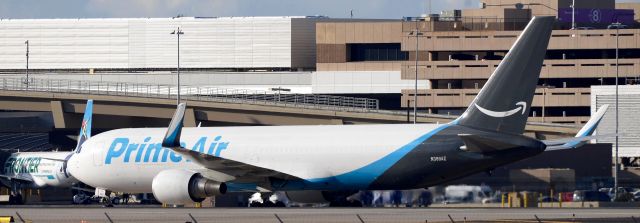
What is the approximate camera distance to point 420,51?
411 feet

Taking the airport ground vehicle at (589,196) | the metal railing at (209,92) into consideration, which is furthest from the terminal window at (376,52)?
the airport ground vehicle at (589,196)

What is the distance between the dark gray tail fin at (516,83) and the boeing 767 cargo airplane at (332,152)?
1.3 inches

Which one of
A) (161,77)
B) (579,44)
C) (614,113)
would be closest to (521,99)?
(614,113)

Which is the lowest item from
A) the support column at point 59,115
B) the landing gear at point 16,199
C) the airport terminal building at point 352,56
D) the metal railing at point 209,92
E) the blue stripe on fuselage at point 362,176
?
the landing gear at point 16,199

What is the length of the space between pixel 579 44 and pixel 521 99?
7099 cm

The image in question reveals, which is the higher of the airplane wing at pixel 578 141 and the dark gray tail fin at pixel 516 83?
the dark gray tail fin at pixel 516 83

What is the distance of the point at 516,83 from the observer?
50375 millimetres

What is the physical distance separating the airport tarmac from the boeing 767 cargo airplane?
1.98 meters

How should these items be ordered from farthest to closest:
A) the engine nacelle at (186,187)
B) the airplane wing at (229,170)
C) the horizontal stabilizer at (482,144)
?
1. the engine nacelle at (186,187)
2. the airplane wing at (229,170)
3. the horizontal stabilizer at (482,144)

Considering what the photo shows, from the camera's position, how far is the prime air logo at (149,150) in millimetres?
56406

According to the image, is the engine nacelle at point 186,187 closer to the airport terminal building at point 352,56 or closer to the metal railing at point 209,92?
the airport terminal building at point 352,56

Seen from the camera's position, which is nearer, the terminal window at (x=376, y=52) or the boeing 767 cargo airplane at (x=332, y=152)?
the boeing 767 cargo airplane at (x=332, y=152)

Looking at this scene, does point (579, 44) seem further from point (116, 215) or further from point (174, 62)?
point (116, 215)

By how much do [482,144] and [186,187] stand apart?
1087 centimetres
